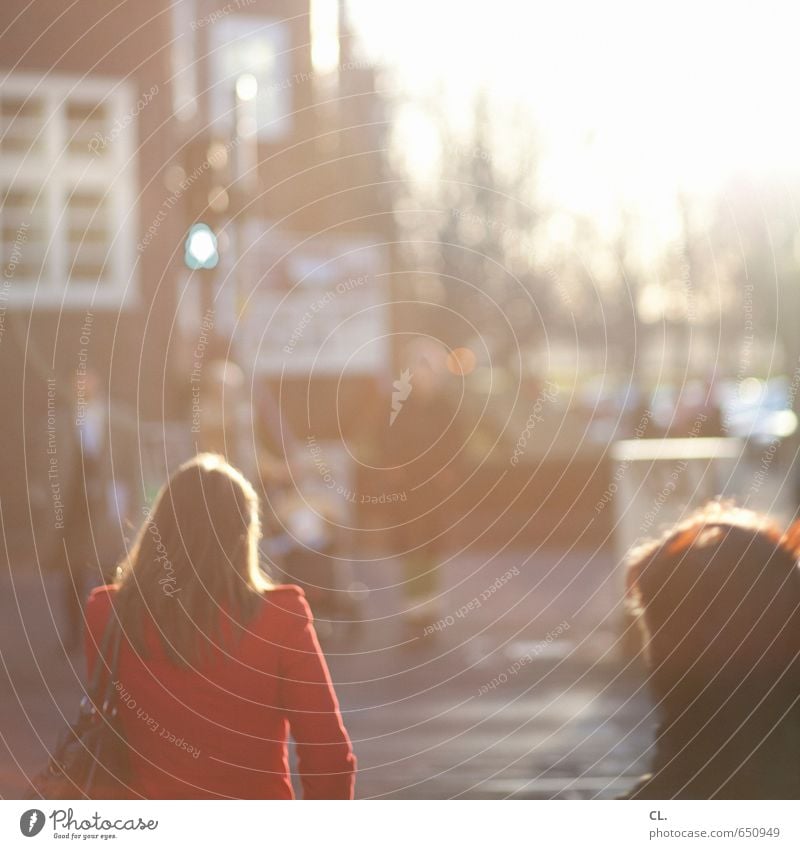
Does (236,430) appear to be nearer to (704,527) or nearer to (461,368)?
(461,368)

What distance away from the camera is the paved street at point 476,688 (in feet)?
8.41

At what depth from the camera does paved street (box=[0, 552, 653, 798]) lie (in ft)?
8.41

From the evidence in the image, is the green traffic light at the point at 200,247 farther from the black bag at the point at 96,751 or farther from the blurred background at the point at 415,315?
the black bag at the point at 96,751

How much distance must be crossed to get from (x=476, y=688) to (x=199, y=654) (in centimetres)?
75

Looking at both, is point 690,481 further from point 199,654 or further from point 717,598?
point 199,654

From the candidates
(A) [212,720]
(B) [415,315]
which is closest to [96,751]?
(A) [212,720]

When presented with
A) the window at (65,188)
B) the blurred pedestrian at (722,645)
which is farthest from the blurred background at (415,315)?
the blurred pedestrian at (722,645)

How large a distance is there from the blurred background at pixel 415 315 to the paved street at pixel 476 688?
0.01 metres

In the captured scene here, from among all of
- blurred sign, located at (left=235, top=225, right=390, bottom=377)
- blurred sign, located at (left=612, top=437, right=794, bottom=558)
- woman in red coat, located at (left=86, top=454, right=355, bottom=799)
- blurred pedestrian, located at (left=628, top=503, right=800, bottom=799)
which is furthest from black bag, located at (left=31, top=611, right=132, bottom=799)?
blurred sign, located at (left=612, top=437, right=794, bottom=558)

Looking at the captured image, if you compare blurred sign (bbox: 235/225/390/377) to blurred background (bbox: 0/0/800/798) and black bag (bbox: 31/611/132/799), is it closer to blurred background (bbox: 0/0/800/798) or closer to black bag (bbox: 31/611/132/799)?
blurred background (bbox: 0/0/800/798)

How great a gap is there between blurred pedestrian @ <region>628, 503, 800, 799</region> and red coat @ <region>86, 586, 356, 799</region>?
2.61 ft

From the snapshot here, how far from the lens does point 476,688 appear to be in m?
2.81

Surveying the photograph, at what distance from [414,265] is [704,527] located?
0.99m
